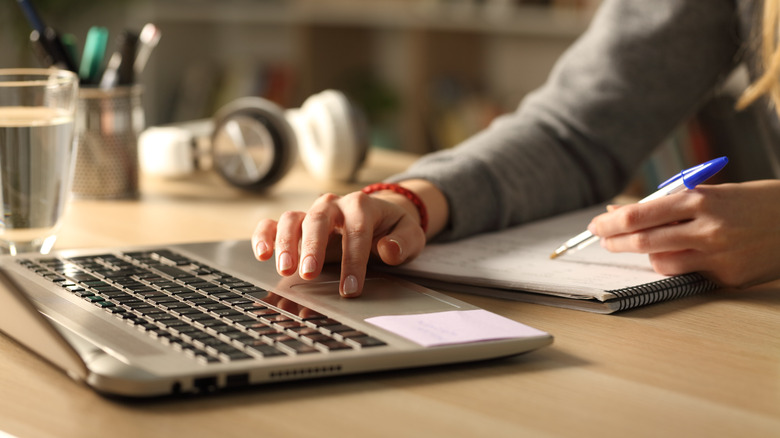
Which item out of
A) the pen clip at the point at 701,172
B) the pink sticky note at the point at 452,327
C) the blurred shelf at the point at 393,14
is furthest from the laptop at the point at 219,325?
the blurred shelf at the point at 393,14

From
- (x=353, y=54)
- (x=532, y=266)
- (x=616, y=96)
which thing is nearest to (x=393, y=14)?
(x=353, y=54)

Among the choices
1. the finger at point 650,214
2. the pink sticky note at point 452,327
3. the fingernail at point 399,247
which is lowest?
the pink sticky note at point 452,327

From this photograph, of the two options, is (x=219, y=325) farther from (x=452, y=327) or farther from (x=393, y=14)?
(x=393, y=14)

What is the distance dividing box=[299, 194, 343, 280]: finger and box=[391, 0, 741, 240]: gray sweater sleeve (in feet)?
1.01

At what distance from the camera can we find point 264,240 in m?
0.68

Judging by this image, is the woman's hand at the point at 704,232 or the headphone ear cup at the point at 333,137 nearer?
the woman's hand at the point at 704,232

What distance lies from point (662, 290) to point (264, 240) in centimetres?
30

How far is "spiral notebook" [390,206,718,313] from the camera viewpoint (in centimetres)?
65

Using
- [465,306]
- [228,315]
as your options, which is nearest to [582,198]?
[465,306]

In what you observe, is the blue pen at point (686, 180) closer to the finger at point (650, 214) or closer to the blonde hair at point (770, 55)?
the finger at point (650, 214)

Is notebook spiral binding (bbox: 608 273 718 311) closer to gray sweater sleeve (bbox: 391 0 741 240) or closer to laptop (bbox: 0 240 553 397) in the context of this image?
laptop (bbox: 0 240 553 397)

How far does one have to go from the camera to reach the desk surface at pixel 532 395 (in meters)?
0.44

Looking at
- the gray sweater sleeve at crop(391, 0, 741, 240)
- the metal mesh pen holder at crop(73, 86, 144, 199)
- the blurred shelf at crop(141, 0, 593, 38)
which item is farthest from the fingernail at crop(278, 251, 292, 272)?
the blurred shelf at crop(141, 0, 593, 38)

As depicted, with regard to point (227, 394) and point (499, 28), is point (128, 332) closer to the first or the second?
point (227, 394)
